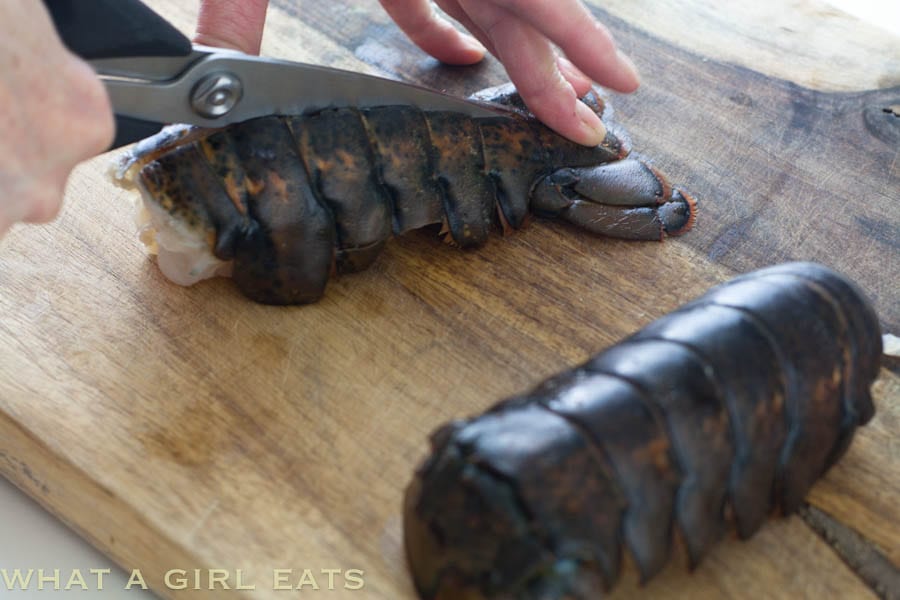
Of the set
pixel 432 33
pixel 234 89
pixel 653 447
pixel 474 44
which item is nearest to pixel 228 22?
pixel 234 89

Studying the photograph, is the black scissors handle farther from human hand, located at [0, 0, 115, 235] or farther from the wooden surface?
the wooden surface

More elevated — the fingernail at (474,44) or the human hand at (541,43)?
the human hand at (541,43)

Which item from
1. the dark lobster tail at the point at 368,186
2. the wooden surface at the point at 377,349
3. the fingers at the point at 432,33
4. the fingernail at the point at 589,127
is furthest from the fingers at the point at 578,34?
the fingers at the point at 432,33

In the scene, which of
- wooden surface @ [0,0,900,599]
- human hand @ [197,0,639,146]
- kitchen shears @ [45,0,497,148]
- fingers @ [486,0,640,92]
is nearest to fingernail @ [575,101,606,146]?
human hand @ [197,0,639,146]

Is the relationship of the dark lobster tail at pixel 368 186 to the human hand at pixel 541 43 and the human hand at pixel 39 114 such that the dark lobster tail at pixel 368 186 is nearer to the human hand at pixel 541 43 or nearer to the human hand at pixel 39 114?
the human hand at pixel 541 43

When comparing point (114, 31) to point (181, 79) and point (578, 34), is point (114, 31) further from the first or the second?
point (578, 34)

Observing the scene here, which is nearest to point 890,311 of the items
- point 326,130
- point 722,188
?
point 722,188
